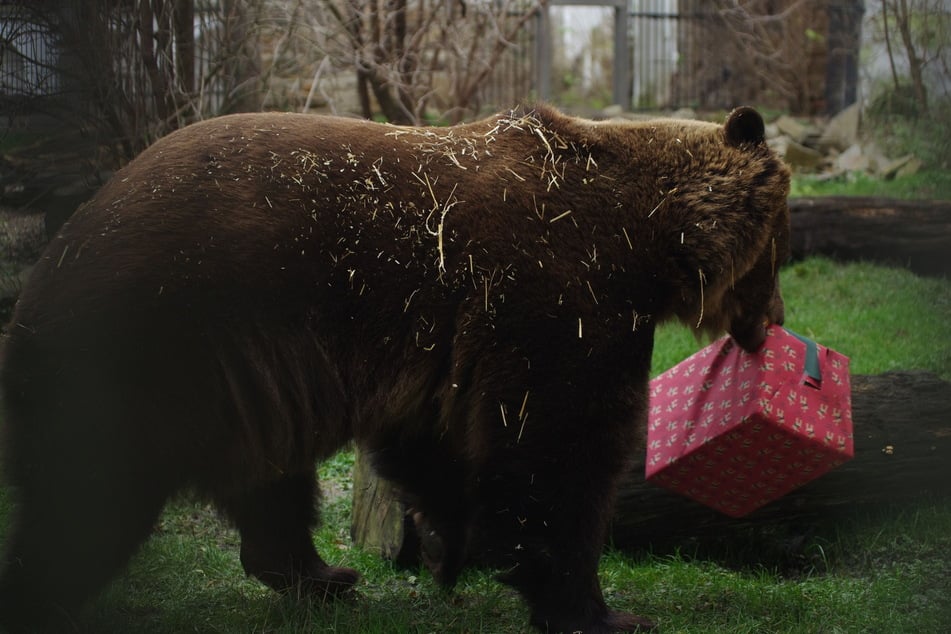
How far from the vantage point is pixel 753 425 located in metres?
4.23

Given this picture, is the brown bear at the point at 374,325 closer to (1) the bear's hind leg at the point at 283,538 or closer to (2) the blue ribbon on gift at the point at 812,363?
(1) the bear's hind leg at the point at 283,538

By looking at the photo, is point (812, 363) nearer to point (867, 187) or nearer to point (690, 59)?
point (867, 187)

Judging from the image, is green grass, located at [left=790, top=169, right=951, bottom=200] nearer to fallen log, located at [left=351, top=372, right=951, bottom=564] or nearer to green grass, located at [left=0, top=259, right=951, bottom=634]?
fallen log, located at [left=351, top=372, right=951, bottom=564]

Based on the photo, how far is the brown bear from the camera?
346 cm

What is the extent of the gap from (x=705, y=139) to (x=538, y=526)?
167cm

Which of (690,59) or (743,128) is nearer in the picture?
(743,128)

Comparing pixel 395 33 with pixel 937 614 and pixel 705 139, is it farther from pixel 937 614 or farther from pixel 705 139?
pixel 937 614

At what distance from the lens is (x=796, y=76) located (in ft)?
64.7

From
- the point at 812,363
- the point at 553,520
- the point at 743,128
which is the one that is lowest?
the point at 553,520

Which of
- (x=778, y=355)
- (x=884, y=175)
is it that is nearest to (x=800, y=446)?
(x=778, y=355)

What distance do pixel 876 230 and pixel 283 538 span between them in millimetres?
6854

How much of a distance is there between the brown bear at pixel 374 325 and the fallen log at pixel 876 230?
529 centimetres

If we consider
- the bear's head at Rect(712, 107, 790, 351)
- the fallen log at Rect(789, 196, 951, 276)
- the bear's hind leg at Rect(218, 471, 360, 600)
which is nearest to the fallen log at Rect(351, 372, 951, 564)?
the bear's hind leg at Rect(218, 471, 360, 600)

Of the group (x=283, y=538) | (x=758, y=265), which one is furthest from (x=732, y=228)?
(x=283, y=538)
